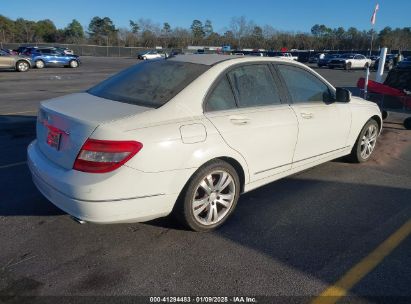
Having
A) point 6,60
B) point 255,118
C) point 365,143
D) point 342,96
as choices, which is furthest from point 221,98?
point 6,60

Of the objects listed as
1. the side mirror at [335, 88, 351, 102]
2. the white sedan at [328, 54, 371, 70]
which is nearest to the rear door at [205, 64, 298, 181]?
the side mirror at [335, 88, 351, 102]

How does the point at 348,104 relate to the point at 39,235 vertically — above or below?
above

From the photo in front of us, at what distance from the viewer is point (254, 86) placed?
3.98 m

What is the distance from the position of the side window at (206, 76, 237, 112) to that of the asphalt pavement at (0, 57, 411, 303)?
3.82 feet

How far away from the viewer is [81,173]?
2.97 meters

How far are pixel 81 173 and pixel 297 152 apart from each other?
2434 mm

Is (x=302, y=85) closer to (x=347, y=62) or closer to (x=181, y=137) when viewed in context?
Result: (x=181, y=137)

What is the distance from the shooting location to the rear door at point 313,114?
432 centimetres

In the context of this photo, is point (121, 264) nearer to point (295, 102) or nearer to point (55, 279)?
point (55, 279)

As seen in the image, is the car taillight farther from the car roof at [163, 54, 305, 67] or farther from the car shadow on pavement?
the car roof at [163, 54, 305, 67]

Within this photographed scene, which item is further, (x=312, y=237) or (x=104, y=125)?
(x=312, y=237)

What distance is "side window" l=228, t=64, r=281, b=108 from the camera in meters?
3.80

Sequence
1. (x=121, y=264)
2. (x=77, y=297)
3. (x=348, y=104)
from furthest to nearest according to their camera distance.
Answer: (x=348, y=104), (x=121, y=264), (x=77, y=297)

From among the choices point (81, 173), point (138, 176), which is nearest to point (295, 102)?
point (138, 176)
